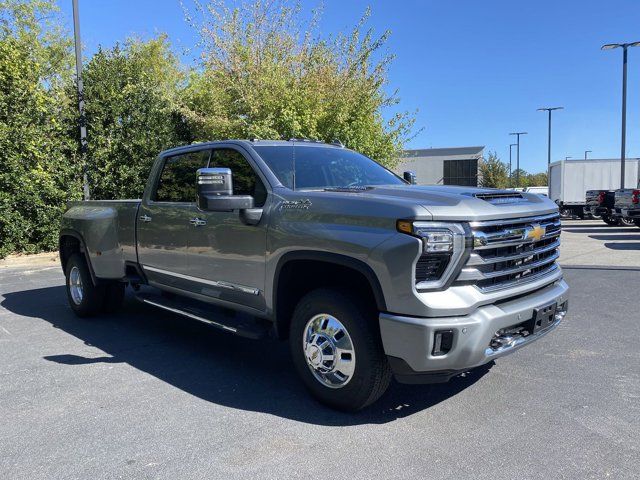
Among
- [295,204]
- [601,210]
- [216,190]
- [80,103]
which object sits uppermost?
[80,103]

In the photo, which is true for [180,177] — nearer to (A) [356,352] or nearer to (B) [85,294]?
(B) [85,294]

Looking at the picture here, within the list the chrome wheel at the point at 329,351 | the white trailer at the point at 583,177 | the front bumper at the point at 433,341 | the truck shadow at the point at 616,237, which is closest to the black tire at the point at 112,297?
the chrome wheel at the point at 329,351

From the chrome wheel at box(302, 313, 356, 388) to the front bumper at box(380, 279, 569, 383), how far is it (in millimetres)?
361

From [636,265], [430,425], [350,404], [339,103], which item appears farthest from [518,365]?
[339,103]

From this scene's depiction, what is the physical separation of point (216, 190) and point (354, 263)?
1230 mm

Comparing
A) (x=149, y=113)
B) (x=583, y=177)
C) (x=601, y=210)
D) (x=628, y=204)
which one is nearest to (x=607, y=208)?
(x=601, y=210)

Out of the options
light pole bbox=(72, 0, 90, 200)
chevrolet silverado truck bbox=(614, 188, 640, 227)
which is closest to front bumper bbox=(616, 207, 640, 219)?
chevrolet silverado truck bbox=(614, 188, 640, 227)

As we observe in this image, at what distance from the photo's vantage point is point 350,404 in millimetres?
3535

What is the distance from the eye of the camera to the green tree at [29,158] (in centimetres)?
1188

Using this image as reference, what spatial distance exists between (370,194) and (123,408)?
238 cm

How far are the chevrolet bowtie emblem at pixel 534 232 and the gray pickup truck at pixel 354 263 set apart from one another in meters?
0.02

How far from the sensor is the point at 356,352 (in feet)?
11.2

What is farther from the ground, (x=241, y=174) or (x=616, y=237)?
(x=241, y=174)

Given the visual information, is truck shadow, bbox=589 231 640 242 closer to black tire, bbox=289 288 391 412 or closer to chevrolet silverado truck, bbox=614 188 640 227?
chevrolet silverado truck, bbox=614 188 640 227
